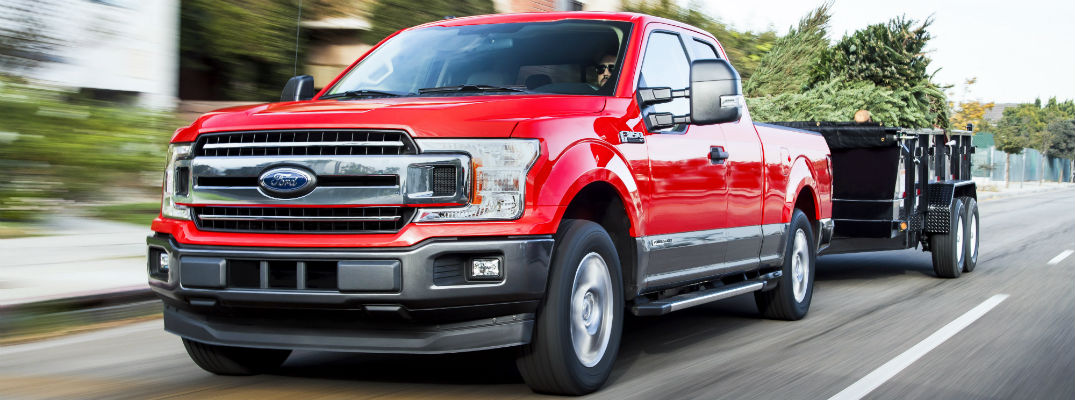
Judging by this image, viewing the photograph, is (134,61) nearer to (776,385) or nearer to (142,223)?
(142,223)

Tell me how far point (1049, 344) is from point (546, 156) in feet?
13.7

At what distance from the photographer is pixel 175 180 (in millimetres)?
5715

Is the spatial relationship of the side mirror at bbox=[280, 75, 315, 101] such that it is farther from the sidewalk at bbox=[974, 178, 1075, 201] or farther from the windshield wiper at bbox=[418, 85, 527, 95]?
the sidewalk at bbox=[974, 178, 1075, 201]

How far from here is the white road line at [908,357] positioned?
607 cm

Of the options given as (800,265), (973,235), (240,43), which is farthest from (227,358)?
(240,43)

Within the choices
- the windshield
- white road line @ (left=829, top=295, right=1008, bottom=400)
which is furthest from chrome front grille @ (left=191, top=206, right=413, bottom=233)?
white road line @ (left=829, top=295, right=1008, bottom=400)

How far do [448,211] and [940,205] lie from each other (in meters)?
8.45

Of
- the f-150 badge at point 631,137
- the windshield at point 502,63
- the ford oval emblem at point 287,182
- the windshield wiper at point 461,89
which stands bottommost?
the ford oval emblem at point 287,182

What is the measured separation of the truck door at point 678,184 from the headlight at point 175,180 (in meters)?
2.26

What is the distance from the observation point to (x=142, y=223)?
11.2m

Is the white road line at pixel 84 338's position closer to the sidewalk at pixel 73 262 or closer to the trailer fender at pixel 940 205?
the sidewalk at pixel 73 262

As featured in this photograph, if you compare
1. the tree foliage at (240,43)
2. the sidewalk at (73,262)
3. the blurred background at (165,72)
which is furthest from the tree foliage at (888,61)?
the sidewalk at (73,262)

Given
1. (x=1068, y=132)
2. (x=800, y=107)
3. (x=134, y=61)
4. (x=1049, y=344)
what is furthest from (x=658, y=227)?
(x=1068, y=132)

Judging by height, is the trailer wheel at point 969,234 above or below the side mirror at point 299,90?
below
